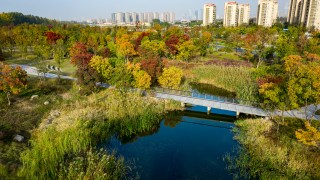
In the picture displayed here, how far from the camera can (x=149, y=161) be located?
58.2ft

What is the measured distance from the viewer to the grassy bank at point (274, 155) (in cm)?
1514

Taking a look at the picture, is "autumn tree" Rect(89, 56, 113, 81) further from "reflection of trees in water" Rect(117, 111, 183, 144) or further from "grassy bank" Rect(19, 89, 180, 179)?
"reflection of trees in water" Rect(117, 111, 183, 144)

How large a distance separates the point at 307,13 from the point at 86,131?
115021 millimetres

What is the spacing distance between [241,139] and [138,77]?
13.2 metres

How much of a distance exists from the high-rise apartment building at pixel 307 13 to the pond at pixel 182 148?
9832cm

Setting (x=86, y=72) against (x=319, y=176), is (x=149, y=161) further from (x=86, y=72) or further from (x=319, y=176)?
(x=86, y=72)

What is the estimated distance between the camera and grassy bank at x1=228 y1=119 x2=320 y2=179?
15141 mm

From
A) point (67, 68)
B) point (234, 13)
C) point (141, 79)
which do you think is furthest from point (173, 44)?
point (234, 13)

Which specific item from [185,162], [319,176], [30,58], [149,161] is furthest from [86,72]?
[30,58]

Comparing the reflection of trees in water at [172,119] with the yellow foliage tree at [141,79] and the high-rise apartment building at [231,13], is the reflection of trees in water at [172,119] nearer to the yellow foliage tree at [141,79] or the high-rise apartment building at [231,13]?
the yellow foliage tree at [141,79]

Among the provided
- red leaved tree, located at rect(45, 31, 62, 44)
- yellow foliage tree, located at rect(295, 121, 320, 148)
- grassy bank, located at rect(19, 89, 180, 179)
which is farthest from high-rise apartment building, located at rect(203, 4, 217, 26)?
yellow foliage tree, located at rect(295, 121, 320, 148)

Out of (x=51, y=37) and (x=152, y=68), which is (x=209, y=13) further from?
(x=152, y=68)

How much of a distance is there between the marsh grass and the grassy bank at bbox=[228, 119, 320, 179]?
6.94 meters

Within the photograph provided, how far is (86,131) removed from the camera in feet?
60.5
